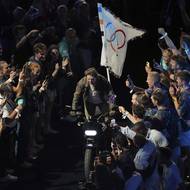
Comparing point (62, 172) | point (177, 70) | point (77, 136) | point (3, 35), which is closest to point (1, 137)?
point (62, 172)

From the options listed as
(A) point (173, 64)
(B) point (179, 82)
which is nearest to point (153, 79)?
(B) point (179, 82)

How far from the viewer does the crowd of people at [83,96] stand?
29.6ft

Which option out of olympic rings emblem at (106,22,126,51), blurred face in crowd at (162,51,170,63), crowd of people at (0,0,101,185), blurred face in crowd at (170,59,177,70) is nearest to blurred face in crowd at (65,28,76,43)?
crowd of people at (0,0,101,185)

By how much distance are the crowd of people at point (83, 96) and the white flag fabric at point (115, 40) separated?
17.7 inches

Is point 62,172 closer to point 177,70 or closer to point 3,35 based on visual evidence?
point 177,70

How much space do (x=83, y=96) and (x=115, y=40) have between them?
1.40m

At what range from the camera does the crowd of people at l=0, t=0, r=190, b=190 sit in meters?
9.03

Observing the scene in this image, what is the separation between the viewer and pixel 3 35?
14820 mm

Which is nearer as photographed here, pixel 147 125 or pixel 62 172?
pixel 147 125

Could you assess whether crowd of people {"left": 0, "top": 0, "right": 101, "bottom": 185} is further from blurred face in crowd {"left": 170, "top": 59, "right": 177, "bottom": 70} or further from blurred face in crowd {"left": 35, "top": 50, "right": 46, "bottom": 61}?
blurred face in crowd {"left": 170, "top": 59, "right": 177, "bottom": 70}

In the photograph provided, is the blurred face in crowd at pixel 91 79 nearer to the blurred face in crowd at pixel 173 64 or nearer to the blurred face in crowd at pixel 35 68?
the blurred face in crowd at pixel 35 68

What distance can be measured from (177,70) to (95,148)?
114 inches

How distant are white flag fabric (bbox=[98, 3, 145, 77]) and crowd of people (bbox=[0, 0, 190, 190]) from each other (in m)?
0.45

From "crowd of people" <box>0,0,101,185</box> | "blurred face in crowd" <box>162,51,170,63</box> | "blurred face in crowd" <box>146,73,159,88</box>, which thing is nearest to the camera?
"crowd of people" <box>0,0,101,185</box>
